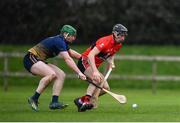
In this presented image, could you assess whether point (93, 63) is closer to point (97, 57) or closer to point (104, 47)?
point (104, 47)

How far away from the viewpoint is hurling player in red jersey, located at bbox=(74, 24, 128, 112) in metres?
18.8

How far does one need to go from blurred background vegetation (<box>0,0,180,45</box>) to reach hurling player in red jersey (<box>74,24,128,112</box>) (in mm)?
18929

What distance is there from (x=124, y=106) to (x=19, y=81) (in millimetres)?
14275

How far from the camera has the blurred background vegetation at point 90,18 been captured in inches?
1524

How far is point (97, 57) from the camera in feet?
64.0

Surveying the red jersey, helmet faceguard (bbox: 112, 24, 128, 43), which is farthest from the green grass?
helmet faceguard (bbox: 112, 24, 128, 43)

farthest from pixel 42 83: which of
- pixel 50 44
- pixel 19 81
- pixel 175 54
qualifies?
pixel 175 54

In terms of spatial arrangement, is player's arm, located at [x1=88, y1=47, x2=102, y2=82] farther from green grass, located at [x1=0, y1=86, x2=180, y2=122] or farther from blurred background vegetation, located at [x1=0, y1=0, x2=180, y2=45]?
blurred background vegetation, located at [x1=0, y1=0, x2=180, y2=45]

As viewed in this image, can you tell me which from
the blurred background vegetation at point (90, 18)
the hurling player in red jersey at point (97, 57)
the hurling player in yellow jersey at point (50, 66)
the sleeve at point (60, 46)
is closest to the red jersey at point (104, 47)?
the hurling player in red jersey at point (97, 57)

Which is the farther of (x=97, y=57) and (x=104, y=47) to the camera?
(x=97, y=57)

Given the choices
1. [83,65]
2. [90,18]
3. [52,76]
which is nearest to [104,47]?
[83,65]

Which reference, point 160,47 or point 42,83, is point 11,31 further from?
point 42,83

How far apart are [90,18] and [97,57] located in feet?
63.2

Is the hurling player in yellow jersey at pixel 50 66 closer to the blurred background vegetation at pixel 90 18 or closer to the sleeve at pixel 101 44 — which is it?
the sleeve at pixel 101 44
